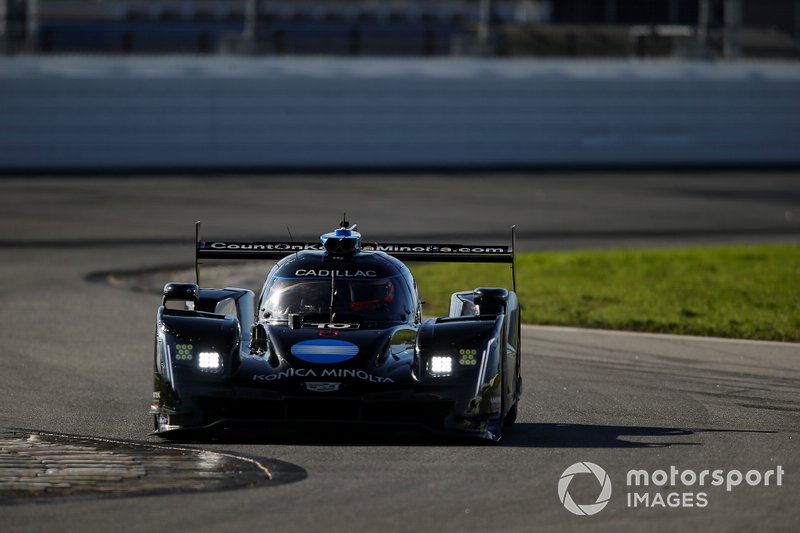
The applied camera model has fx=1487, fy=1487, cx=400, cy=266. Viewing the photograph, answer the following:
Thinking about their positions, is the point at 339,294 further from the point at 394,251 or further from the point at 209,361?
the point at 209,361

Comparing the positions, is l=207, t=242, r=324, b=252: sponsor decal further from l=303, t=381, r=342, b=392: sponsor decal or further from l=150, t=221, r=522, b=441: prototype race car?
l=303, t=381, r=342, b=392: sponsor decal

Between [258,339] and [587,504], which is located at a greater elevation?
[258,339]

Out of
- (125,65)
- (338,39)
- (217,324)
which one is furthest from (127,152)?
(217,324)

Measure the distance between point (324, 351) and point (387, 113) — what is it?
105ft

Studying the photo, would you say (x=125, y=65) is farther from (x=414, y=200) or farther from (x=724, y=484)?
(x=724, y=484)

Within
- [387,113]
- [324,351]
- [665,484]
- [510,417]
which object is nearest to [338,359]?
[324,351]

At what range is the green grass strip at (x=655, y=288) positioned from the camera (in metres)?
16.8

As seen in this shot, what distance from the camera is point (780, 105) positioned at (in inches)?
1716

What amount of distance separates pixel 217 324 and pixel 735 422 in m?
3.88

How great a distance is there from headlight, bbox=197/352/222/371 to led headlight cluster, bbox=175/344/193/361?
0.09 m

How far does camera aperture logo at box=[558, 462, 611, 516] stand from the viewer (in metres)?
8.05

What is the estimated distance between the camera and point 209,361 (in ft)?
33.3

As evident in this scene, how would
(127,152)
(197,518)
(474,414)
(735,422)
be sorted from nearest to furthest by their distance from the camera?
(197,518), (474,414), (735,422), (127,152)

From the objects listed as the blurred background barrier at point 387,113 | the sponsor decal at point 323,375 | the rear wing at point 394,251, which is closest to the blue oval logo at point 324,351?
the sponsor decal at point 323,375
